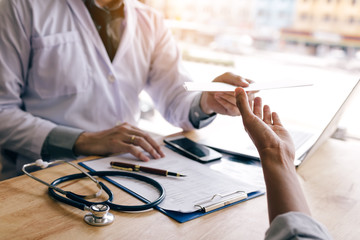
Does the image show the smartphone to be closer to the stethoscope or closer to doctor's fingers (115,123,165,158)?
doctor's fingers (115,123,165,158)

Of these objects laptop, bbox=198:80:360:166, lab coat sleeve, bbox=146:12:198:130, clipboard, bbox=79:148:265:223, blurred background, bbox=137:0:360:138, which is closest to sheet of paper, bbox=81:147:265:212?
clipboard, bbox=79:148:265:223

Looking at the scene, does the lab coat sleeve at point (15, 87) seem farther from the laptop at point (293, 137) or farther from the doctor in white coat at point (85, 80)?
the laptop at point (293, 137)

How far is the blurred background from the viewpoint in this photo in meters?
2.98

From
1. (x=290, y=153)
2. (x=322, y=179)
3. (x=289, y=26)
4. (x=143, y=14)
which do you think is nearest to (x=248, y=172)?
(x=322, y=179)

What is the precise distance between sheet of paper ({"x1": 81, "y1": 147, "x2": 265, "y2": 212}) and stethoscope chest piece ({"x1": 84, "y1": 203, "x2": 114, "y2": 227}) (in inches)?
4.2

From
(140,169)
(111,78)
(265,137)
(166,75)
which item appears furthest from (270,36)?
(265,137)

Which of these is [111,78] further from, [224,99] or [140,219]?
[140,219]

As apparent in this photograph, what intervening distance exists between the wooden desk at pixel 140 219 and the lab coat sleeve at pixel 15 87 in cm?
Answer: 26

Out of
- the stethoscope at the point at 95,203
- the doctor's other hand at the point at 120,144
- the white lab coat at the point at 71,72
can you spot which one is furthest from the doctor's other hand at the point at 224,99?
the stethoscope at the point at 95,203

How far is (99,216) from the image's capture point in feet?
1.91

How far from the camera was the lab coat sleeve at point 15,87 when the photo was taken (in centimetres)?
100

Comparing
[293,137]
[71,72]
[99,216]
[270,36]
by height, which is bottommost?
[270,36]

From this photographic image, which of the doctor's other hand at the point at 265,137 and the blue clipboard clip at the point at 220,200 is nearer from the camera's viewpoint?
the doctor's other hand at the point at 265,137

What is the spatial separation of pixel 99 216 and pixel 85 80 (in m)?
0.65
